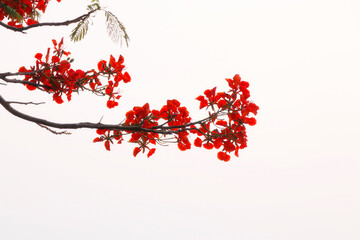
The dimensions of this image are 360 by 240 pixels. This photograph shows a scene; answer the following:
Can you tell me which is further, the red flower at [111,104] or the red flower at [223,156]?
the red flower at [111,104]

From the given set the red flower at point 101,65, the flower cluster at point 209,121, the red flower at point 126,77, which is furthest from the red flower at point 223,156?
Answer: the red flower at point 101,65

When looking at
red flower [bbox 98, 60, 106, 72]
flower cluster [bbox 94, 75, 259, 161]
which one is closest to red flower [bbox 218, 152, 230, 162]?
flower cluster [bbox 94, 75, 259, 161]

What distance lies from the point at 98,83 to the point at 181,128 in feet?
3.16

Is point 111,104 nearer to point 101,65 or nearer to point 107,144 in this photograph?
point 101,65

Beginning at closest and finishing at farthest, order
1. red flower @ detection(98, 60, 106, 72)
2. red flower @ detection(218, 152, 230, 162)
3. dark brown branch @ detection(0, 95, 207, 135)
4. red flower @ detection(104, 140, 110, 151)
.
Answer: dark brown branch @ detection(0, 95, 207, 135), red flower @ detection(218, 152, 230, 162), red flower @ detection(104, 140, 110, 151), red flower @ detection(98, 60, 106, 72)

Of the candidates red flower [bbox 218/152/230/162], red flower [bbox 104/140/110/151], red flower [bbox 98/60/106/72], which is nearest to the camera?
red flower [bbox 218/152/230/162]

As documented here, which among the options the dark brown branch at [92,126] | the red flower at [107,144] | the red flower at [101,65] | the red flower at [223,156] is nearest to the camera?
the dark brown branch at [92,126]

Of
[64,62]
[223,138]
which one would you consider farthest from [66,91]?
[223,138]

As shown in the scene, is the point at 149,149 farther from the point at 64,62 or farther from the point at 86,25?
the point at 86,25

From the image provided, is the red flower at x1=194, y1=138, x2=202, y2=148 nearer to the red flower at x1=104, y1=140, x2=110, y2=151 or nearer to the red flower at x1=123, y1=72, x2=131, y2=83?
the red flower at x1=104, y1=140, x2=110, y2=151

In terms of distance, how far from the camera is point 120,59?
10.0 ft

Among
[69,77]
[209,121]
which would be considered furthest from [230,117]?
[69,77]

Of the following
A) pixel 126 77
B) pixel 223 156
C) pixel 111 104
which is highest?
pixel 126 77

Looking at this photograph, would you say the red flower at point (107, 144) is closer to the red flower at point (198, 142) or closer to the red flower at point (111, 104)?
the red flower at point (111, 104)
